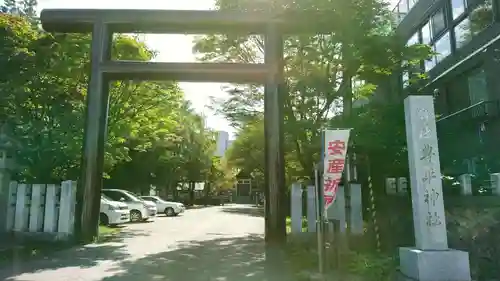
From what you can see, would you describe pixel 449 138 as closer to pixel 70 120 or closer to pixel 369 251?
pixel 369 251

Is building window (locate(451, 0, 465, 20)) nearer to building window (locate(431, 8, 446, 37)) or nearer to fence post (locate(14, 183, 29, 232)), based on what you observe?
building window (locate(431, 8, 446, 37))

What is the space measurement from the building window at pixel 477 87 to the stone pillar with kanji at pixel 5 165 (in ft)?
52.0

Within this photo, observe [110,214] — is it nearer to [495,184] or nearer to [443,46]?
[495,184]

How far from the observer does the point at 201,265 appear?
9.05 metres

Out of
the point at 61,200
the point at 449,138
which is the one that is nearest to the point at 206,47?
the point at 61,200

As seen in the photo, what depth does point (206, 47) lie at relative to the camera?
629 inches

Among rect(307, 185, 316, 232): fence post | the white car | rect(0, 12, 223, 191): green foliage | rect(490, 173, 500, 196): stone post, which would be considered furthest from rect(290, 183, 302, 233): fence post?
the white car

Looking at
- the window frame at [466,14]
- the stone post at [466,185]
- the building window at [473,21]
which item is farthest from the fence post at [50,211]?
the building window at [473,21]

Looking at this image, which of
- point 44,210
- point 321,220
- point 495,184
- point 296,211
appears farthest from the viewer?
point 44,210

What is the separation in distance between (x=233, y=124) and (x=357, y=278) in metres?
11.9

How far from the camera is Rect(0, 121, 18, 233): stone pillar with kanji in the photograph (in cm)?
1184

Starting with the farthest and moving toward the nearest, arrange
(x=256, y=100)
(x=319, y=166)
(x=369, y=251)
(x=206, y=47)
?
(x=256, y=100)
(x=206, y=47)
(x=369, y=251)
(x=319, y=166)

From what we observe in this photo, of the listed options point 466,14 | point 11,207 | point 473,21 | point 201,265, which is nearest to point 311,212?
point 201,265

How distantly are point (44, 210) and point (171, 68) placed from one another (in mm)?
5233
